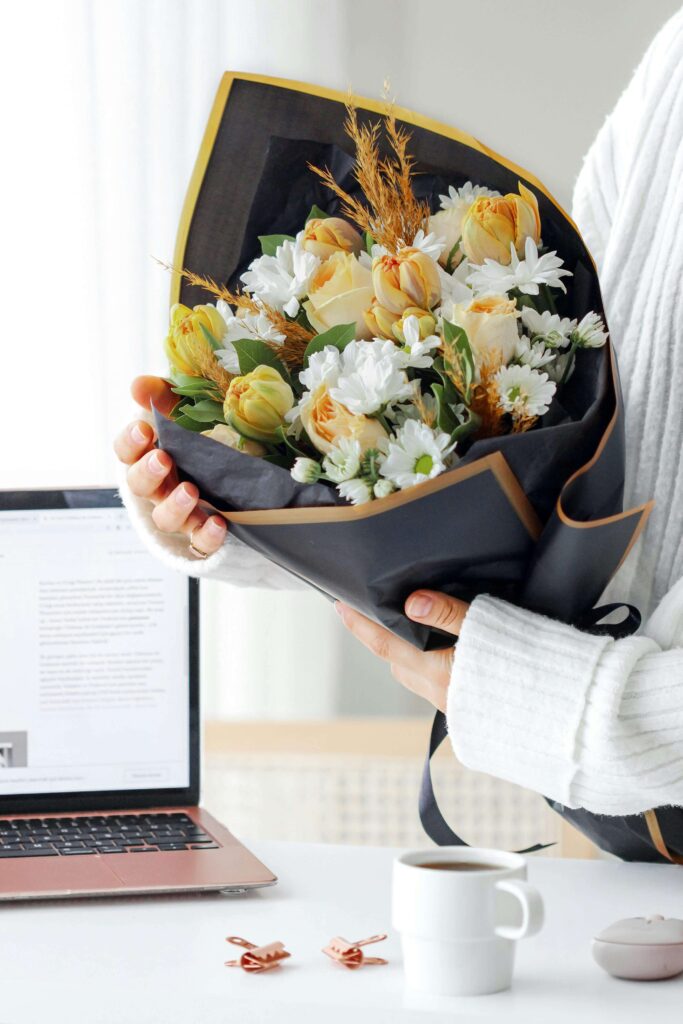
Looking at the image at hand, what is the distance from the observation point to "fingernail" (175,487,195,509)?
76cm

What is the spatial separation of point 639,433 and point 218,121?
16.8 inches

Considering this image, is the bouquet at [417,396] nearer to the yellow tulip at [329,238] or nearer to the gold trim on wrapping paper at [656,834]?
the yellow tulip at [329,238]

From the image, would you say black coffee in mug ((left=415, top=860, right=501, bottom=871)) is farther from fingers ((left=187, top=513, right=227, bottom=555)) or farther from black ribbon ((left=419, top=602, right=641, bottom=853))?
fingers ((left=187, top=513, right=227, bottom=555))

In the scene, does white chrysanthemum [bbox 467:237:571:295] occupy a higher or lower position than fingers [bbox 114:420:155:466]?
higher

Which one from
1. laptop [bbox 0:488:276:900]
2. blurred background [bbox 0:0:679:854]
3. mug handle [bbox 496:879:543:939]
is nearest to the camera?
mug handle [bbox 496:879:543:939]

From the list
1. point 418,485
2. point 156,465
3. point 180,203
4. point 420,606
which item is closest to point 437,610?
point 420,606

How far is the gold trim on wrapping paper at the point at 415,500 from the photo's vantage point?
25.8 inches

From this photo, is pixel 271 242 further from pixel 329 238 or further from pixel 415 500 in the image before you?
pixel 415 500

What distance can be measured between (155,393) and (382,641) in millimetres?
255

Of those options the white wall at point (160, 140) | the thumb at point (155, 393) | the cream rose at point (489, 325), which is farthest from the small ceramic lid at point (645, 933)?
the white wall at point (160, 140)

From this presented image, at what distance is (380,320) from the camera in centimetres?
69

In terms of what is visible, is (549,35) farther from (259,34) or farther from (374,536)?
(374,536)

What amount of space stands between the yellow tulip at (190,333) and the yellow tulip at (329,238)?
0.08 meters

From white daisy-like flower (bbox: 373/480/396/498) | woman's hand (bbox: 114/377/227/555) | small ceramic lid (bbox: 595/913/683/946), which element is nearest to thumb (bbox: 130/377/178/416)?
woman's hand (bbox: 114/377/227/555)
